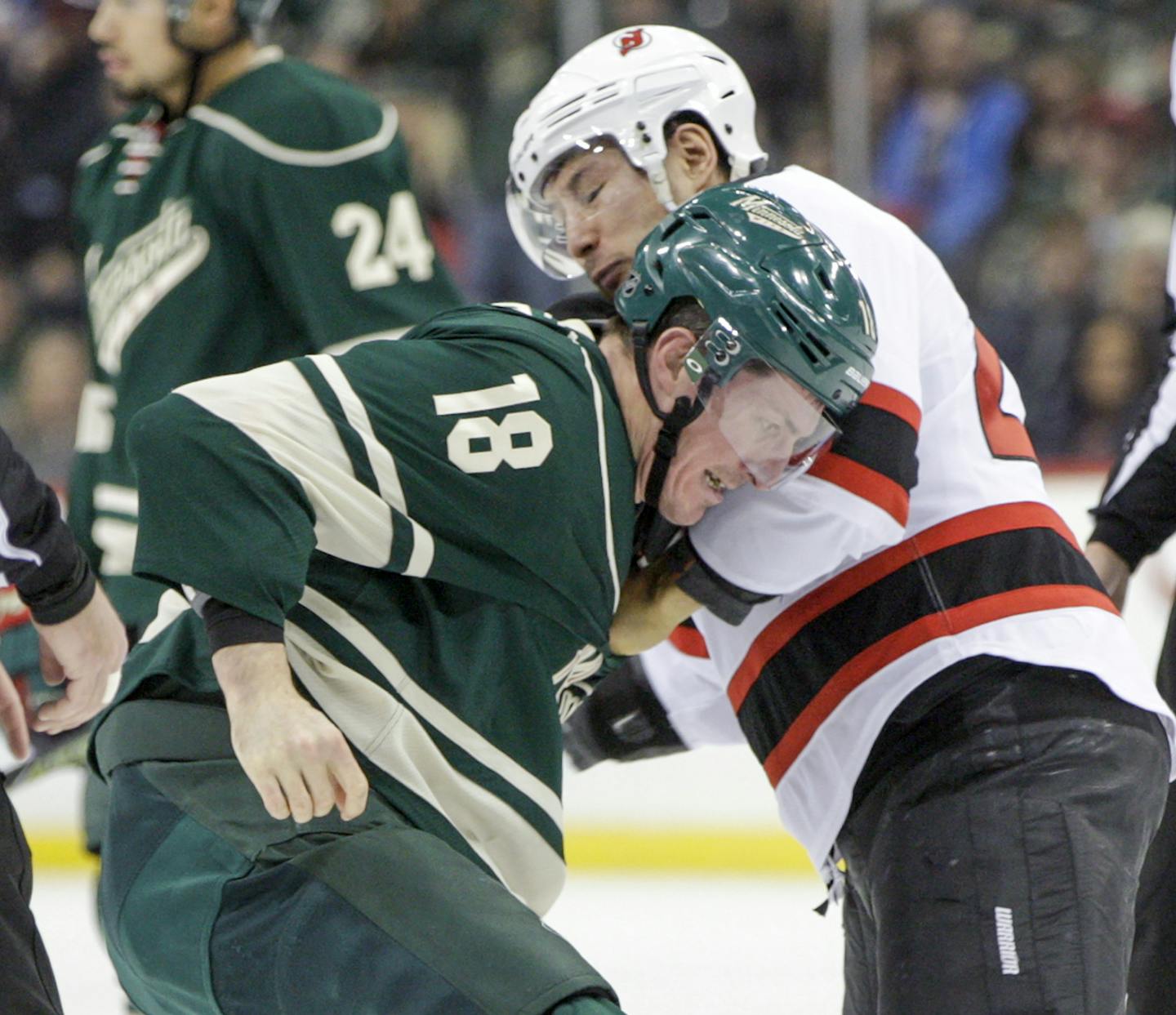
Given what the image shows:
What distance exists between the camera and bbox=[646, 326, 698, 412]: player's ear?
1.68 m

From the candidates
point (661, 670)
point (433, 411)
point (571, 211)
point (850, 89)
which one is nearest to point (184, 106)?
point (571, 211)

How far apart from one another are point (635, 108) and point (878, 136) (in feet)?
9.95

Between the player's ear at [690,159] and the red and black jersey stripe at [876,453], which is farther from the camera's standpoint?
the player's ear at [690,159]

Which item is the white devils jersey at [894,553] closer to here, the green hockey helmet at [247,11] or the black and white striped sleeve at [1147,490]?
the black and white striped sleeve at [1147,490]

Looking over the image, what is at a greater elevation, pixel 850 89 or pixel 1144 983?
pixel 850 89

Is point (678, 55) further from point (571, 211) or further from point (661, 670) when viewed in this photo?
point (661, 670)

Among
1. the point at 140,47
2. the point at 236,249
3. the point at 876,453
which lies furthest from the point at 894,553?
the point at 140,47

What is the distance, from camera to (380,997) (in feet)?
4.58

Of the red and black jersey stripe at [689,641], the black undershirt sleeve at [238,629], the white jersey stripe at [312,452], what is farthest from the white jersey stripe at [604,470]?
the red and black jersey stripe at [689,641]

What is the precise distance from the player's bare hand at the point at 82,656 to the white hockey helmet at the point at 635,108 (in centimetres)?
65

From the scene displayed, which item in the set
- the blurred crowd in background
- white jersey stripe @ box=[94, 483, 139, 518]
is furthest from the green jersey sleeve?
the blurred crowd in background

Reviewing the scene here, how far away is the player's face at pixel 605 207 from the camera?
1.97 m

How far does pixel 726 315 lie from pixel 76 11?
3900 mm

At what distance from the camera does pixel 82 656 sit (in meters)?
1.96
